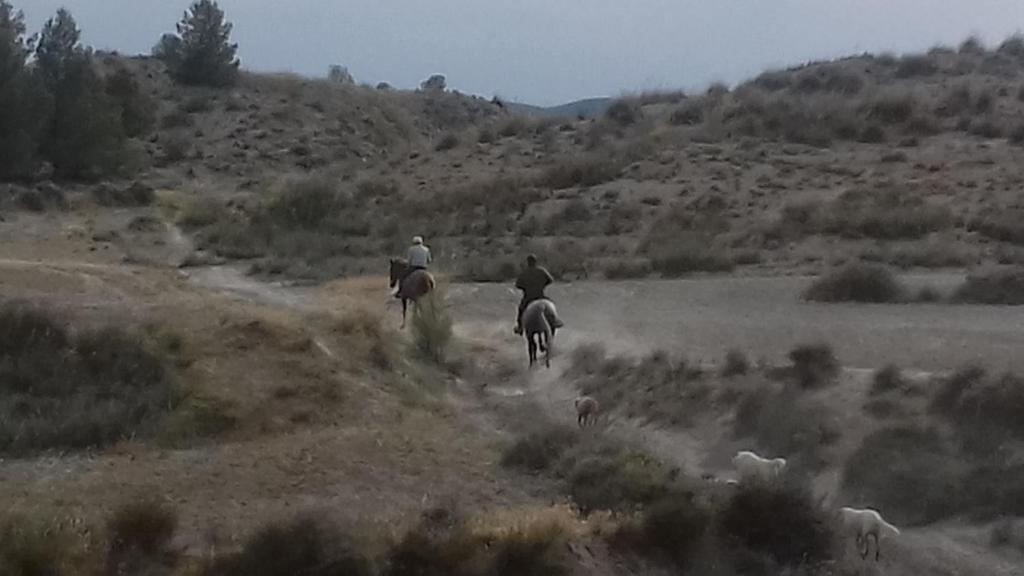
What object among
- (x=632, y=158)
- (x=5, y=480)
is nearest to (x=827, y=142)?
(x=632, y=158)

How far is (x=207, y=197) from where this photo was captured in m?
58.1

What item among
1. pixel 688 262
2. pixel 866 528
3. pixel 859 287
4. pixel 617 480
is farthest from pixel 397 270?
pixel 866 528

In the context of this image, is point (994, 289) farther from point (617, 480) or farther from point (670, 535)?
point (670, 535)

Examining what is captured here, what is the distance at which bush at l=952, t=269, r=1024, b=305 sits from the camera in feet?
84.8

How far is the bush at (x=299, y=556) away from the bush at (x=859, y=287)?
56.6ft

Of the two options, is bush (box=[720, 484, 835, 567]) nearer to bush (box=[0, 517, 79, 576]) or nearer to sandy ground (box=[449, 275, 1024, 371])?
bush (box=[0, 517, 79, 576])

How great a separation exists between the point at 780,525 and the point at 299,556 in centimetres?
426

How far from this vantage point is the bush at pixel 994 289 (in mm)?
25859

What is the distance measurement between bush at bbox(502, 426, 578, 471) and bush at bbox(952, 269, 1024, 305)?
11718 millimetres

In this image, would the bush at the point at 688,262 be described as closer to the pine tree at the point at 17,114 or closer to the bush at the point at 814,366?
the bush at the point at 814,366

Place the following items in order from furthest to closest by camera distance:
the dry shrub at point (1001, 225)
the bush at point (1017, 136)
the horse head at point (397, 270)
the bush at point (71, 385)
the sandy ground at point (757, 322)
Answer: the bush at point (1017, 136), the dry shrub at point (1001, 225), the horse head at point (397, 270), the sandy ground at point (757, 322), the bush at point (71, 385)

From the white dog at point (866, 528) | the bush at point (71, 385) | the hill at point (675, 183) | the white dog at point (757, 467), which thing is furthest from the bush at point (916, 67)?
the white dog at point (866, 528)

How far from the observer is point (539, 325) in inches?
912

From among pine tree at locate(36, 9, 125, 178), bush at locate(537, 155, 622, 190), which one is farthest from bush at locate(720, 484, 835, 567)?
pine tree at locate(36, 9, 125, 178)
